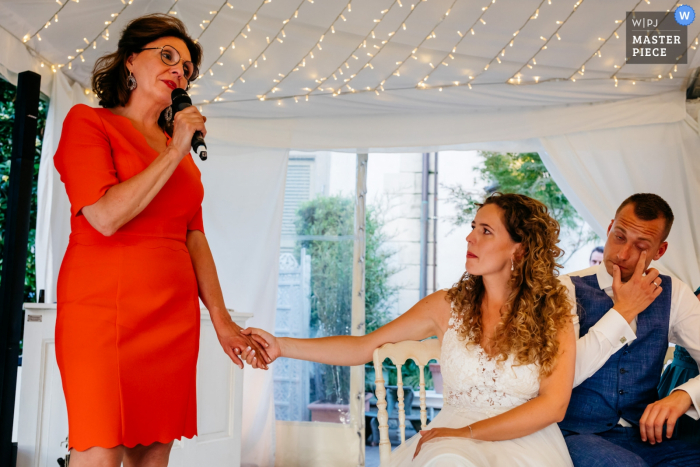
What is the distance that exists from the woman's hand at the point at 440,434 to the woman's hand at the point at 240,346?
0.54m

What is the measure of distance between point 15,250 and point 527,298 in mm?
2090

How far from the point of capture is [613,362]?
Result: 2086 millimetres

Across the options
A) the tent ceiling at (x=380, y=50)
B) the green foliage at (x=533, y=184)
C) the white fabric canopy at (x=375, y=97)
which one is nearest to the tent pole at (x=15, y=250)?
the white fabric canopy at (x=375, y=97)

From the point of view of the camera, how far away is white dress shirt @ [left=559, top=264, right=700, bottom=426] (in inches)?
76.0

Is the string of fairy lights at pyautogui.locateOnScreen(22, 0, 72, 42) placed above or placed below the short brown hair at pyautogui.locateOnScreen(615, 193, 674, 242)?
above

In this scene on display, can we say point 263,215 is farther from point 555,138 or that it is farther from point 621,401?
point 621,401

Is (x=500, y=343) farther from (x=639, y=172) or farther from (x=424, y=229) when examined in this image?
(x=424, y=229)

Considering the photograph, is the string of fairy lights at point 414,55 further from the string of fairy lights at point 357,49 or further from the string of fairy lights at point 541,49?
the string of fairy lights at point 541,49

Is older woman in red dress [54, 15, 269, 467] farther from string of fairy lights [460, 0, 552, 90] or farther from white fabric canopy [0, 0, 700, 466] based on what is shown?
string of fairy lights [460, 0, 552, 90]

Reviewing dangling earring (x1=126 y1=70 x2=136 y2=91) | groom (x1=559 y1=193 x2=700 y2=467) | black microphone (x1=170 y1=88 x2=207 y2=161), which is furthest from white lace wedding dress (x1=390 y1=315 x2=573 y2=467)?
dangling earring (x1=126 y1=70 x2=136 y2=91)

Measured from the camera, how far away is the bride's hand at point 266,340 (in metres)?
1.93

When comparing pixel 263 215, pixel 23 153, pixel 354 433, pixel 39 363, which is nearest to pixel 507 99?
pixel 263 215

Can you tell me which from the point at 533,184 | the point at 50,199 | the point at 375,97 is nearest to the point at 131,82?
the point at 50,199

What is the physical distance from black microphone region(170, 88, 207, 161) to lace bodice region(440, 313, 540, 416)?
3.48 feet
